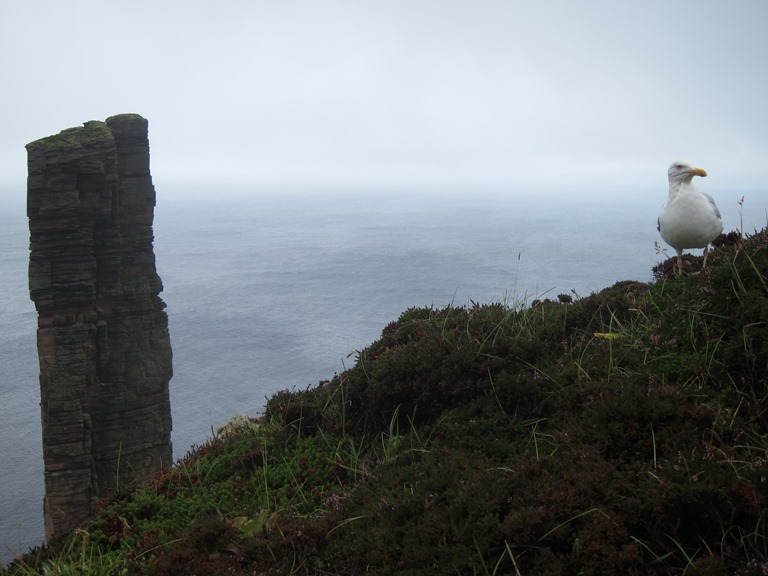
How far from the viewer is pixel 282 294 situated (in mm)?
113062

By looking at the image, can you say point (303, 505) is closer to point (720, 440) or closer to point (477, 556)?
point (477, 556)

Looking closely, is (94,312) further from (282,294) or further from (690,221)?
(282,294)

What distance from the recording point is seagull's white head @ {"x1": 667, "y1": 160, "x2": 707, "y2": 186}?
862cm

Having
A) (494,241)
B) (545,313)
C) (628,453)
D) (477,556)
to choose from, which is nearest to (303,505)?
(477,556)

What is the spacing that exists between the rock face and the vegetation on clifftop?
17.2 meters

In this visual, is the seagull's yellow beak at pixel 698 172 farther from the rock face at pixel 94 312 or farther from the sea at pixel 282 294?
the sea at pixel 282 294

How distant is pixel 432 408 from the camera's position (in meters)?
7.29

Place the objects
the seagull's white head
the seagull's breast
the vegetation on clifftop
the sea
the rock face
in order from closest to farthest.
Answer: the vegetation on clifftop → the seagull's breast → the seagull's white head → the rock face → the sea

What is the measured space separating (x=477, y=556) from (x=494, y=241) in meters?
151

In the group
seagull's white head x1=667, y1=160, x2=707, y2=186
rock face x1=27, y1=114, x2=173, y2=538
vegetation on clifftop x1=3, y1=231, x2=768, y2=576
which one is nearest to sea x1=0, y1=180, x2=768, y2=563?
rock face x1=27, y1=114, x2=173, y2=538

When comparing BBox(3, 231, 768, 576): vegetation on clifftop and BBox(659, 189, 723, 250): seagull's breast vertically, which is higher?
BBox(659, 189, 723, 250): seagull's breast

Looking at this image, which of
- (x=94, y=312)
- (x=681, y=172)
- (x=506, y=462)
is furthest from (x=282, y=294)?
(x=506, y=462)

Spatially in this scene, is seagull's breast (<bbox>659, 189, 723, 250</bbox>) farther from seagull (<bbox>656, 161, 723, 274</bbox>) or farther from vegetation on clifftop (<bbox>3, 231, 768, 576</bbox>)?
vegetation on clifftop (<bbox>3, 231, 768, 576</bbox>)

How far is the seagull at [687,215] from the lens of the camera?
27.6ft
